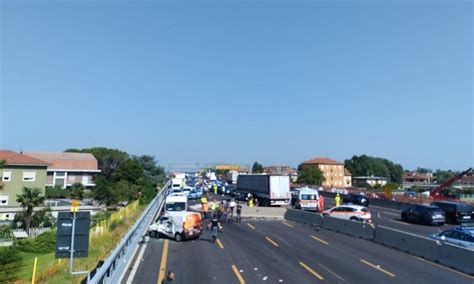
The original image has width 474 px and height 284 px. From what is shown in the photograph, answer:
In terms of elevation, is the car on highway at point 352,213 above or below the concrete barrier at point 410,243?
above

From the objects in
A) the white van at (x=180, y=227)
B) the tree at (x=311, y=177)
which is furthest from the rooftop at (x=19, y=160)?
the tree at (x=311, y=177)

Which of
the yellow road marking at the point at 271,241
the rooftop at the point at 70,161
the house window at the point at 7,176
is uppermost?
the rooftop at the point at 70,161

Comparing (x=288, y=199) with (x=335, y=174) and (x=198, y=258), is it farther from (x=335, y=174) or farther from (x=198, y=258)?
(x=335, y=174)

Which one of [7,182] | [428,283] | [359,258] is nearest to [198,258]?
[359,258]

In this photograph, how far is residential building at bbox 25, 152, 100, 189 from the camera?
8619cm

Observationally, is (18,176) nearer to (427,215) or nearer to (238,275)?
(238,275)

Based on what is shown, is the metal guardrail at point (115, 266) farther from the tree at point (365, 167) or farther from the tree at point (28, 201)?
the tree at point (365, 167)

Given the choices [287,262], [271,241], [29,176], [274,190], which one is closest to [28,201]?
[29,176]

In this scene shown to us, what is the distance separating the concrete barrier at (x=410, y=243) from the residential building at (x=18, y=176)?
4852 centimetres

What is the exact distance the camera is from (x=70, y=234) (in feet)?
38.2

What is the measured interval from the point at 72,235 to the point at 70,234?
163 millimetres

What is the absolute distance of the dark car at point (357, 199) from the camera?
149 feet

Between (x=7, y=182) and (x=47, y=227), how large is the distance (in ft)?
64.2

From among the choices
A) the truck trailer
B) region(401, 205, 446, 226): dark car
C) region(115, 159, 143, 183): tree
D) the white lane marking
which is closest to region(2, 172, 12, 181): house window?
region(115, 159, 143, 183): tree
